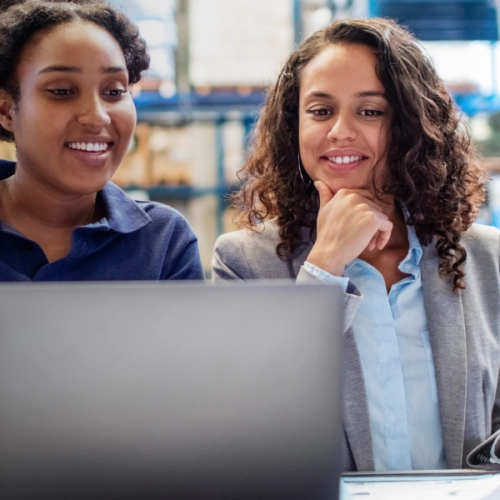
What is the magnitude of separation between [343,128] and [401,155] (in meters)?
0.17

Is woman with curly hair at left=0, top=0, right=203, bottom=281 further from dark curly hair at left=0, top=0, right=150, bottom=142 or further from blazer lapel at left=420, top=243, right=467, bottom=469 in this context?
blazer lapel at left=420, top=243, right=467, bottom=469

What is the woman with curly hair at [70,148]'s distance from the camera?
1.28 metres

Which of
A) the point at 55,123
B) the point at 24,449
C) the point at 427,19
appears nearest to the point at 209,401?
the point at 24,449

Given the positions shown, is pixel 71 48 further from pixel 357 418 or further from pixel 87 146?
pixel 357 418

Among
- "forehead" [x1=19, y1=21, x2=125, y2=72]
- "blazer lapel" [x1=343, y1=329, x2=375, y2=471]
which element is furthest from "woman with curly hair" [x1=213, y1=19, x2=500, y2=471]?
"forehead" [x1=19, y1=21, x2=125, y2=72]

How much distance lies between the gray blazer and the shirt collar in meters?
0.19

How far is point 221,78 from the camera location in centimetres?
333

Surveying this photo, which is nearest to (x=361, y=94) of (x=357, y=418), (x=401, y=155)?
(x=401, y=155)

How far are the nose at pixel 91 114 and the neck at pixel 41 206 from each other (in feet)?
0.58

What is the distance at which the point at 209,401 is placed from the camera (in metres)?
0.64

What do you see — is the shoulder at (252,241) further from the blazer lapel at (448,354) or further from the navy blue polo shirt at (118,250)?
the blazer lapel at (448,354)

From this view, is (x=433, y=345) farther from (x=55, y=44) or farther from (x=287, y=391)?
(x=55, y=44)

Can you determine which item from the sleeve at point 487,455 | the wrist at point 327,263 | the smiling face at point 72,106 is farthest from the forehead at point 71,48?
the sleeve at point 487,455

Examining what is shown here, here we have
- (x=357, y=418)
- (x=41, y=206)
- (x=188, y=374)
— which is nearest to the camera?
(x=188, y=374)
